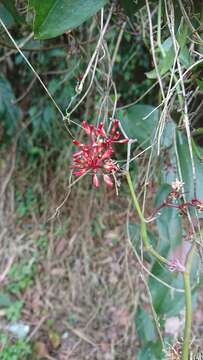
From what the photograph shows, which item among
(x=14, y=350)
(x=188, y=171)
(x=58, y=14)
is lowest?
(x=14, y=350)

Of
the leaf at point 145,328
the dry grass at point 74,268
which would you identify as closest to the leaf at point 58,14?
the leaf at point 145,328

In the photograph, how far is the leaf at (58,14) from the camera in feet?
1.79

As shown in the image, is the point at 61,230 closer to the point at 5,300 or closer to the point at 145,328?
the point at 5,300

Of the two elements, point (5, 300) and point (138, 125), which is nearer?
point (138, 125)

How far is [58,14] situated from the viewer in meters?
0.55

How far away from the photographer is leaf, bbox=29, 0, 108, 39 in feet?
1.79

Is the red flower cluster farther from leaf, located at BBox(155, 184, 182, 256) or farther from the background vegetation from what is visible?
the background vegetation

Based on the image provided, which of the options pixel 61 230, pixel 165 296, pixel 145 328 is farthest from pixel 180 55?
pixel 61 230

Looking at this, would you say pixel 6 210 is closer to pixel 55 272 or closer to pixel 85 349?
pixel 55 272

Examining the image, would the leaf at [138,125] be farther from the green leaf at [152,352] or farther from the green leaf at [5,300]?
the green leaf at [5,300]

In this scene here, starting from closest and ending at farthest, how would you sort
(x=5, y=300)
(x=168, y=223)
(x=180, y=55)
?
(x=180, y=55), (x=168, y=223), (x=5, y=300)

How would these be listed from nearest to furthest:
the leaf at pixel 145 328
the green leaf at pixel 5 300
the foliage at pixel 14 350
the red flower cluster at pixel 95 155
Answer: the red flower cluster at pixel 95 155 < the leaf at pixel 145 328 < the foliage at pixel 14 350 < the green leaf at pixel 5 300

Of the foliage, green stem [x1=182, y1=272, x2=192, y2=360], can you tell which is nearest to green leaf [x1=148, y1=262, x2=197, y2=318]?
green stem [x1=182, y1=272, x2=192, y2=360]

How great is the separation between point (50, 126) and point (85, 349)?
56cm
